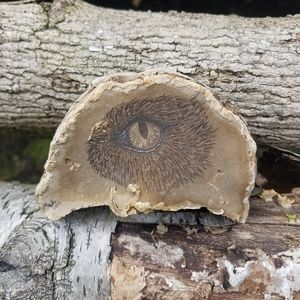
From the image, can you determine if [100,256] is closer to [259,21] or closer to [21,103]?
[21,103]

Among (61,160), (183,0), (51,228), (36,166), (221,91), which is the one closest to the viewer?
(61,160)

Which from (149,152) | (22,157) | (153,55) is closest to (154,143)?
(149,152)

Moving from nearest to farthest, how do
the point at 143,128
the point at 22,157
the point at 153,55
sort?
the point at 143,128 → the point at 153,55 → the point at 22,157

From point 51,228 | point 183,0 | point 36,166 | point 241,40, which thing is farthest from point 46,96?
point 183,0

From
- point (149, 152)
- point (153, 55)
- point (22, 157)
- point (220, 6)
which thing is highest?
point (220, 6)

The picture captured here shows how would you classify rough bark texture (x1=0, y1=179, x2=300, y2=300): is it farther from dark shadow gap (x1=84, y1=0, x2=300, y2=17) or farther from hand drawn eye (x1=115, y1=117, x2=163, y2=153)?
dark shadow gap (x1=84, y1=0, x2=300, y2=17)

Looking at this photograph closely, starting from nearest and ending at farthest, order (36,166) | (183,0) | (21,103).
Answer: (21,103) < (36,166) < (183,0)

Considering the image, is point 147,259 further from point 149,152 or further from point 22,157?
point 22,157
